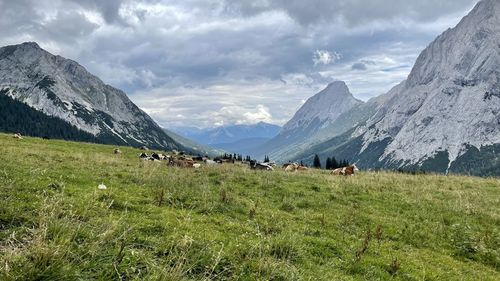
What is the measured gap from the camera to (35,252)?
627 centimetres

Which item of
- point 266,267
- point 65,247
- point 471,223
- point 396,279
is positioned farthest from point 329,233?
point 65,247

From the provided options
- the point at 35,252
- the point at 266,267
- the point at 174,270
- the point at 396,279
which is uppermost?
the point at 35,252

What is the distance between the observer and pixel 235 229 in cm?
1383

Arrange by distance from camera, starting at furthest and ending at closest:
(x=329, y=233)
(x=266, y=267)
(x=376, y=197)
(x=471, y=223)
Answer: (x=376, y=197) < (x=471, y=223) < (x=329, y=233) < (x=266, y=267)

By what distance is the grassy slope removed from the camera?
777cm

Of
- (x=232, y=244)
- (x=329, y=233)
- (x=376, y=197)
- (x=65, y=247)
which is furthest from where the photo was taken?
(x=376, y=197)

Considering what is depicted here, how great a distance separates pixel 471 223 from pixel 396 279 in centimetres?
969

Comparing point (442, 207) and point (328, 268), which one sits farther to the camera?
point (442, 207)

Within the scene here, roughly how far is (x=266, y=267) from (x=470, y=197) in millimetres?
19909

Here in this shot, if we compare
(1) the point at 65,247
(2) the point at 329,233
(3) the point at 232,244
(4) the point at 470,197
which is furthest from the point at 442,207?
(1) the point at 65,247

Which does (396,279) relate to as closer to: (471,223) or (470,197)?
(471,223)

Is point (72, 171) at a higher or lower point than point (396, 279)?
higher

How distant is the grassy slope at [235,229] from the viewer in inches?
306

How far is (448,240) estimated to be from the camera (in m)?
17.2
